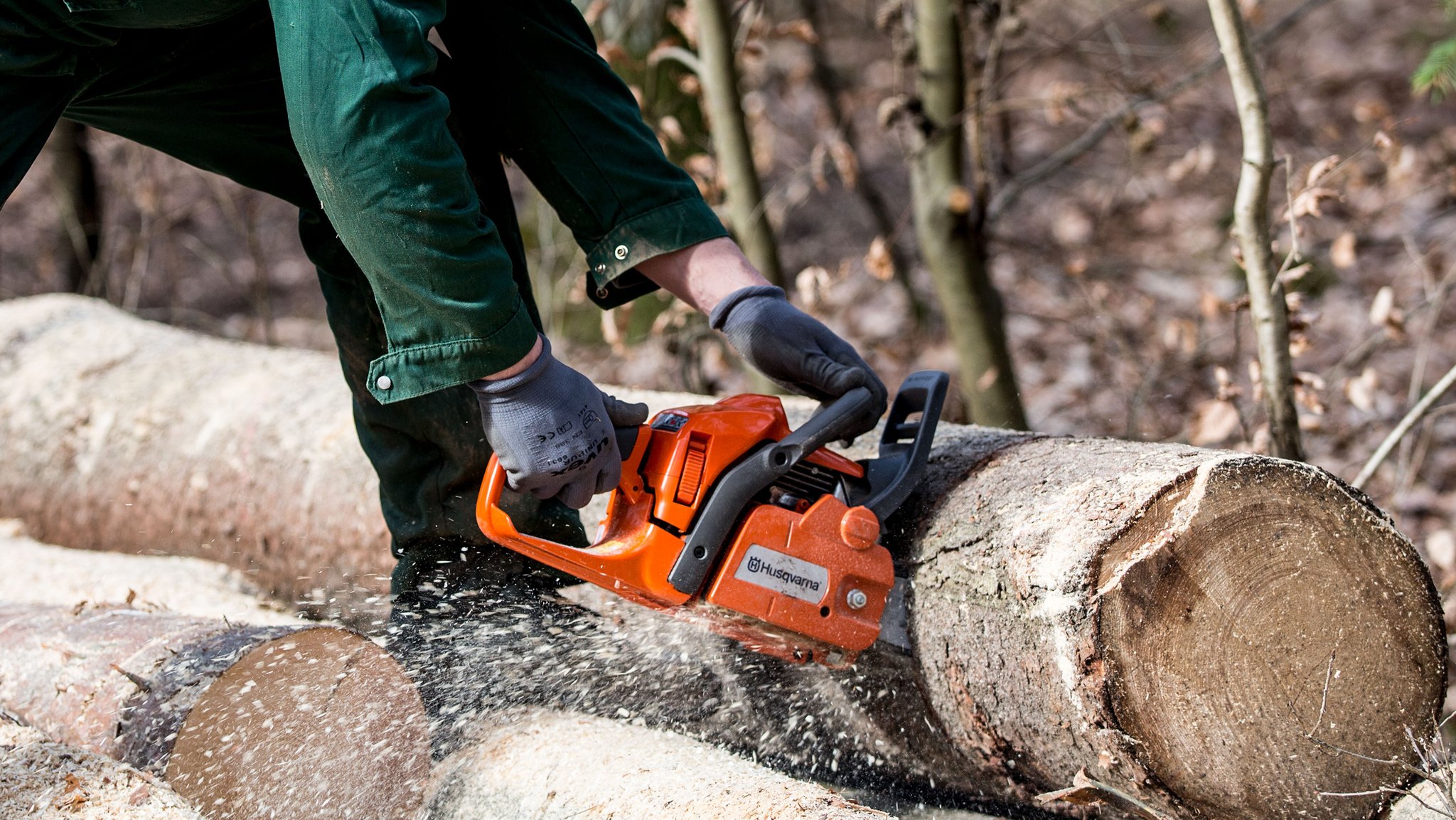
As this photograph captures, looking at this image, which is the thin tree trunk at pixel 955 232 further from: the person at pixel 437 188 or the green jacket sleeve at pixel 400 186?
the green jacket sleeve at pixel 400 186

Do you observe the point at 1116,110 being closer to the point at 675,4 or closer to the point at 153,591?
the point at 675,4

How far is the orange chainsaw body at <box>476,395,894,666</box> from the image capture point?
192 centimetres

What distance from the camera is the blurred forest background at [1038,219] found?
344 centimetres

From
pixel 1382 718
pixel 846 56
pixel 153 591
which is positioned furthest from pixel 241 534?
pixel 846 56

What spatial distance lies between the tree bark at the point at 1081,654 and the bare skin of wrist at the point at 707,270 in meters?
0.54

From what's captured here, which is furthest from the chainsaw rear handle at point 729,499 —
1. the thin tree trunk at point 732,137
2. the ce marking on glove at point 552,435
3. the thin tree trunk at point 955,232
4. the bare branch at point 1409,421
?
the thin tree trunk at point 732,137

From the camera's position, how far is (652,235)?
2.15 metres

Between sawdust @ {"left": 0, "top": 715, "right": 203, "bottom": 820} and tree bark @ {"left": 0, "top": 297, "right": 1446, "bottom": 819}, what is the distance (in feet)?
1.56

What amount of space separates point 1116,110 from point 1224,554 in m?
2.06

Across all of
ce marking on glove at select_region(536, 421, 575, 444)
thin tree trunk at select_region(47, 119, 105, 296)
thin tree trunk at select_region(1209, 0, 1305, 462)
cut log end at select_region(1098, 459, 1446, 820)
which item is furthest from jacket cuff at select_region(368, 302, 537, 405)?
thin tree trunk at select_region(47, 119, 105, 296)

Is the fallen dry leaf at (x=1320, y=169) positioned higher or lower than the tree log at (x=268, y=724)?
higher

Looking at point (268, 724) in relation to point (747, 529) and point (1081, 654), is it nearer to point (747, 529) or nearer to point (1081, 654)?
point (747, 529)

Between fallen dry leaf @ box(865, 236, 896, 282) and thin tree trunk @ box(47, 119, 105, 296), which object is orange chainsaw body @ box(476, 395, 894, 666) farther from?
thin tree trunk @ box(47, 119, 105, 296)

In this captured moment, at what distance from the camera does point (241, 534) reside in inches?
131
